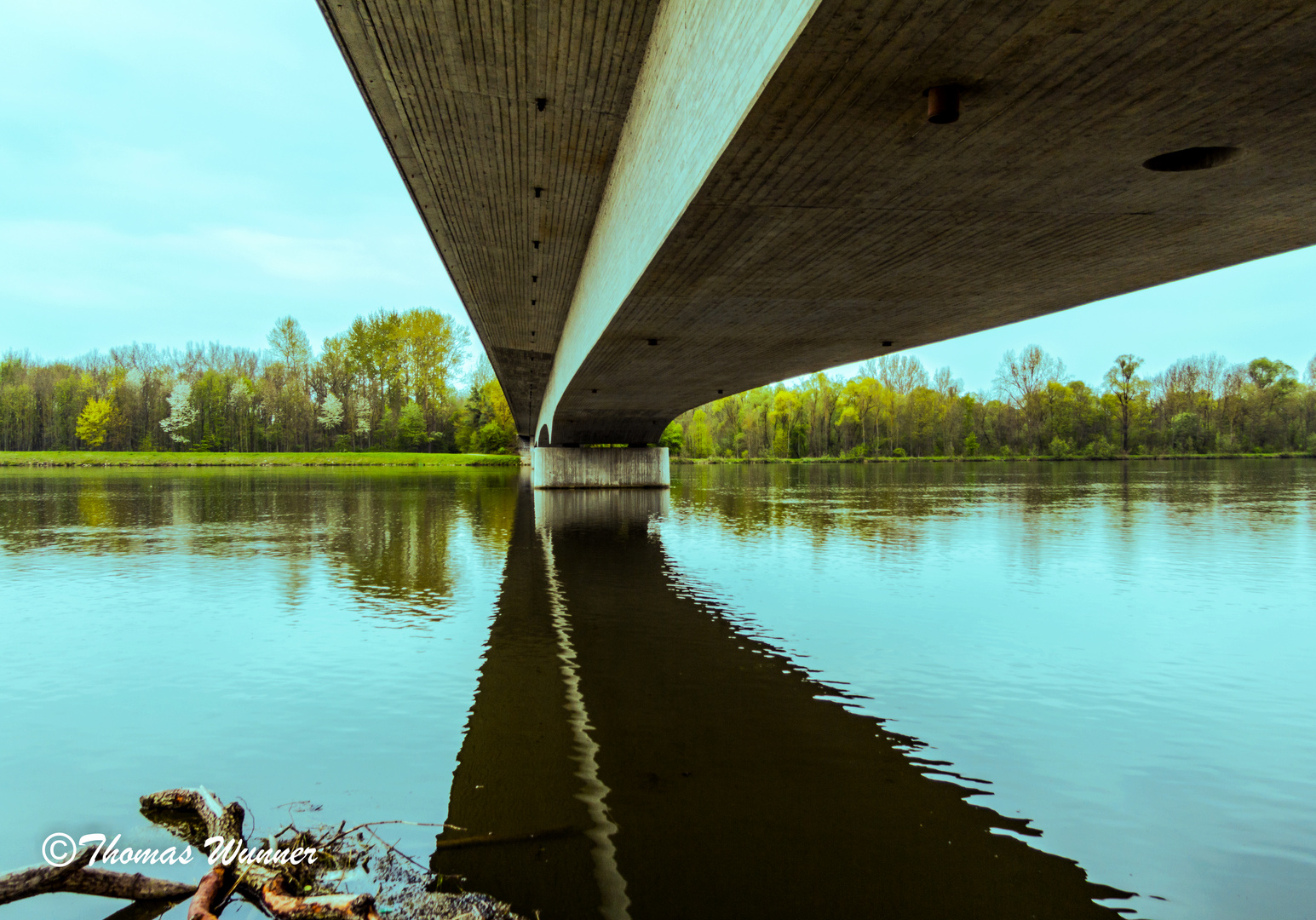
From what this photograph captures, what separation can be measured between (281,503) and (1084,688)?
101 feet

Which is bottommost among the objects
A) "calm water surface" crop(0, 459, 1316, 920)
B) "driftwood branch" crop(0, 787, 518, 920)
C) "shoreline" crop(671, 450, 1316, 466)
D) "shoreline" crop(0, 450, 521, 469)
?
"calm water surface" crop(0, 459, 1316, 920)

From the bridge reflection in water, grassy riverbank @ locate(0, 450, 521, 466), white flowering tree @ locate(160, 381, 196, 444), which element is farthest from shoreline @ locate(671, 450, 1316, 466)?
the bridge reflection in water

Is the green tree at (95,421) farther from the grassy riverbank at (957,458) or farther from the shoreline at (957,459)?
the grassy riverbank at (957,458)

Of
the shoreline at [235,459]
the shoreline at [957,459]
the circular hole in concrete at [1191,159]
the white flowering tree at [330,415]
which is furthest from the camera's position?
the white flowering tree at [330,415]

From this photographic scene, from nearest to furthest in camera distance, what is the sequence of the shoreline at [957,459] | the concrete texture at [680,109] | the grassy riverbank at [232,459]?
the concrete texture at [680,109]
the grassy riverbank at [232,459]
the shoreline at [957,459]

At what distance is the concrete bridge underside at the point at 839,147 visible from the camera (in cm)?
473

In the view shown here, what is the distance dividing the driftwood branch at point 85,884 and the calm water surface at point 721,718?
0.25 metres

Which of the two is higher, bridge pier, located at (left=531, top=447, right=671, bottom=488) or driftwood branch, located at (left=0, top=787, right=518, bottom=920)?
bridge pier, located at (left=531, top=447, right=671, bottom=488)

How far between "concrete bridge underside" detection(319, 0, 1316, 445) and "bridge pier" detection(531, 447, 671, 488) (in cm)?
2512

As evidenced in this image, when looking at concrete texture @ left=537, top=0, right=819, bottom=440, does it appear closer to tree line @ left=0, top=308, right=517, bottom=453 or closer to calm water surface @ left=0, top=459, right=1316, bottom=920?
calm water surface @ left=0, top=459, right=1316, bottom=920

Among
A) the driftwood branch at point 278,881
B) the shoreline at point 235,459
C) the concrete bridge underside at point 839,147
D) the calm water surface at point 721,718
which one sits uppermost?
the concrete bridge underside at point 839,147

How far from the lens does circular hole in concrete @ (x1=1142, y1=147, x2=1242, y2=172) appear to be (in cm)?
656

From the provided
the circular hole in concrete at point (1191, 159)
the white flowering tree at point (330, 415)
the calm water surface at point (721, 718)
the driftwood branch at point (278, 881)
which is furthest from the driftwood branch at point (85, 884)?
the white flowering tree at point (330, 415)

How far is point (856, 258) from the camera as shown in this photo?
10.0 meters
